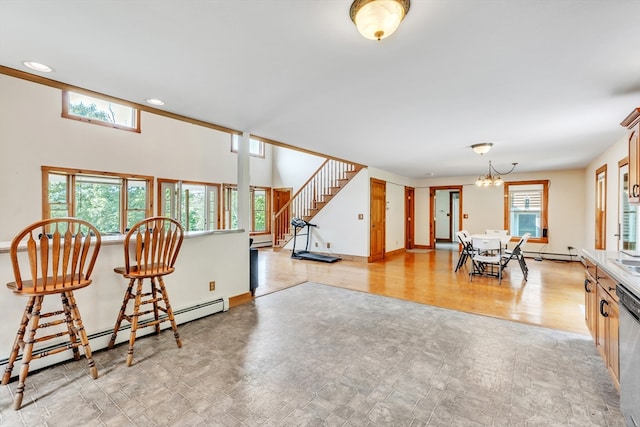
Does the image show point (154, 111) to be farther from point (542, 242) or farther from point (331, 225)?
point (542, 242)

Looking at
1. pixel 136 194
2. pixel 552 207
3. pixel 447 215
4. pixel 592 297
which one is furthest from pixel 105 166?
pixel 447 215

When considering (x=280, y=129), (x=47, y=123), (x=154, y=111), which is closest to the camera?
(x=154, y=111)

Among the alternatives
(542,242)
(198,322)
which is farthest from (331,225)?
(542,242)

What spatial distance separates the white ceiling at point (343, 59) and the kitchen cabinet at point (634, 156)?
30 cm

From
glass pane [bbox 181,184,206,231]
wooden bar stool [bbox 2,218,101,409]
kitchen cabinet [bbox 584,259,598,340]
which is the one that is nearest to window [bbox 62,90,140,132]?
glass pane [bbox 181,184,206,231]

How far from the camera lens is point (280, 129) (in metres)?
3.88

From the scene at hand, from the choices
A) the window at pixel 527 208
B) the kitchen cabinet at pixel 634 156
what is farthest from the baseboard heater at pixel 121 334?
the window at pixel 527 208

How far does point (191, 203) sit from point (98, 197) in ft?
6.89

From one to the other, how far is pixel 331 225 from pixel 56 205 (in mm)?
5660

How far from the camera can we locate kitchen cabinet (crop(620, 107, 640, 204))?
2.39 m

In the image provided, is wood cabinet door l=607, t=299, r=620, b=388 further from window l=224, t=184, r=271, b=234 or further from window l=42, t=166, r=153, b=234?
window l=224, t=184, r=271, b=234

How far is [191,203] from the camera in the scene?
7.82 metres

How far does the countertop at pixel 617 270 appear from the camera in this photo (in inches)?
63.6

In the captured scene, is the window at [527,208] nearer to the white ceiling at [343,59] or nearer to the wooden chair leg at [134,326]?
the white ceiling at [343,59]
